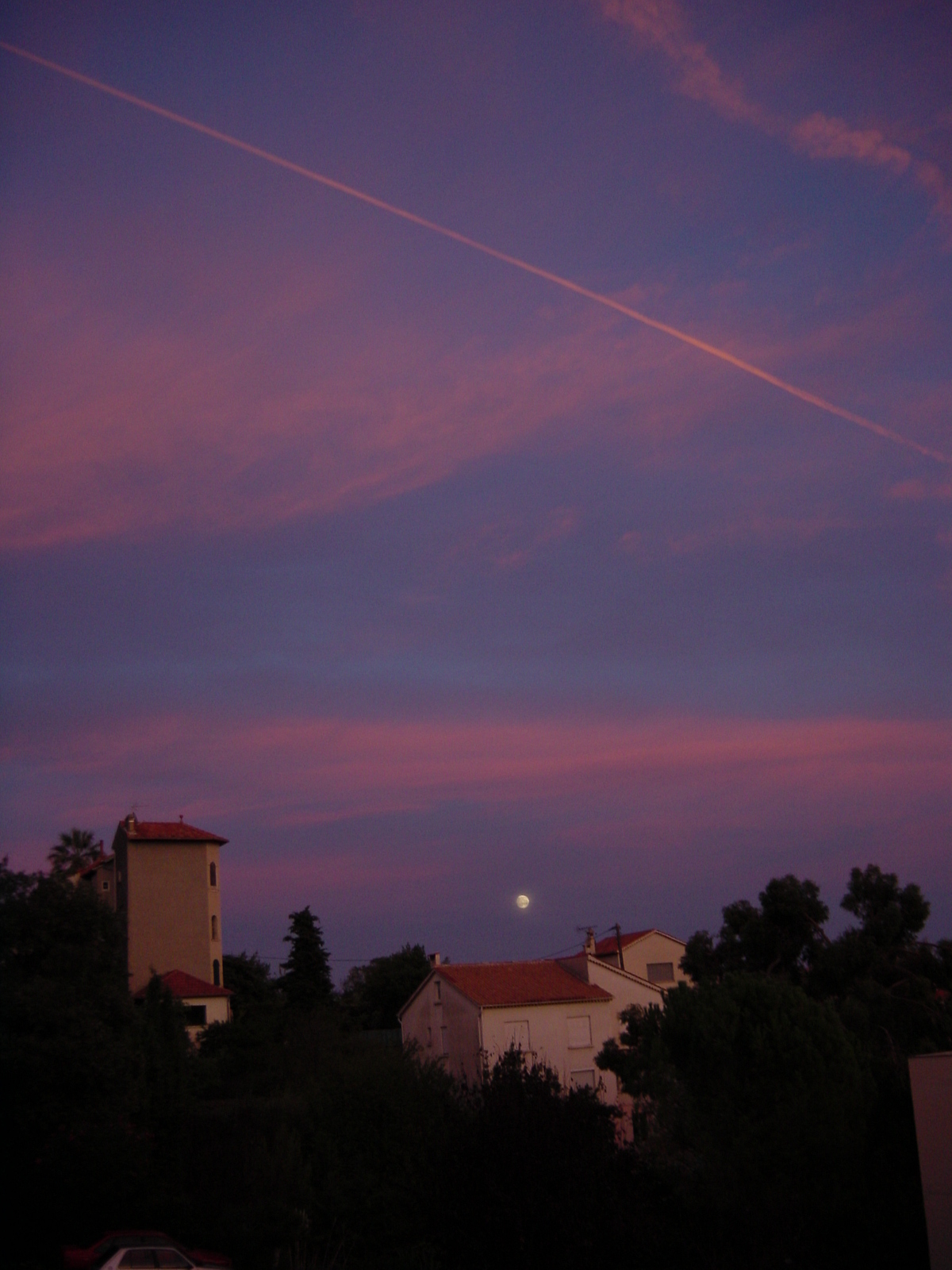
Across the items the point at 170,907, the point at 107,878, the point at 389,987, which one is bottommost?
the point at 389,987

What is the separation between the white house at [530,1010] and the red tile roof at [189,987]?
983 cm

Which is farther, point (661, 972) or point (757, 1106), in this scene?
point (661, 972)

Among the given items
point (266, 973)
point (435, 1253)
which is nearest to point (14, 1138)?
point (435, 1253)

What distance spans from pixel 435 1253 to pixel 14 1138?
11024 mm

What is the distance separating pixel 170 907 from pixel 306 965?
1020 cm

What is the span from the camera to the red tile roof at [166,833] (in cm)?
5416

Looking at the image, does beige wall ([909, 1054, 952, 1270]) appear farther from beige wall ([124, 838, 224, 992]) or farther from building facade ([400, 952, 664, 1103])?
beige wall ([124, 838, 224, 992])

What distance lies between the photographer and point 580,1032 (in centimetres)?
4962

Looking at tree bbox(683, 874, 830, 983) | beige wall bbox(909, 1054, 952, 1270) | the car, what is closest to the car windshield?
the car

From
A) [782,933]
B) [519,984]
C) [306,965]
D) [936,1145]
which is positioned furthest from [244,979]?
[936,1145]

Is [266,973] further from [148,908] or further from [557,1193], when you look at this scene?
[557,1193]

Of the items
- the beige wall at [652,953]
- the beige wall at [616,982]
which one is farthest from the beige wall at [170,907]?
the beige wall at [652,953]

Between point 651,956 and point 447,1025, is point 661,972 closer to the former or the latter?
point 651,956

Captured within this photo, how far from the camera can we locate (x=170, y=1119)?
28.1 meters
